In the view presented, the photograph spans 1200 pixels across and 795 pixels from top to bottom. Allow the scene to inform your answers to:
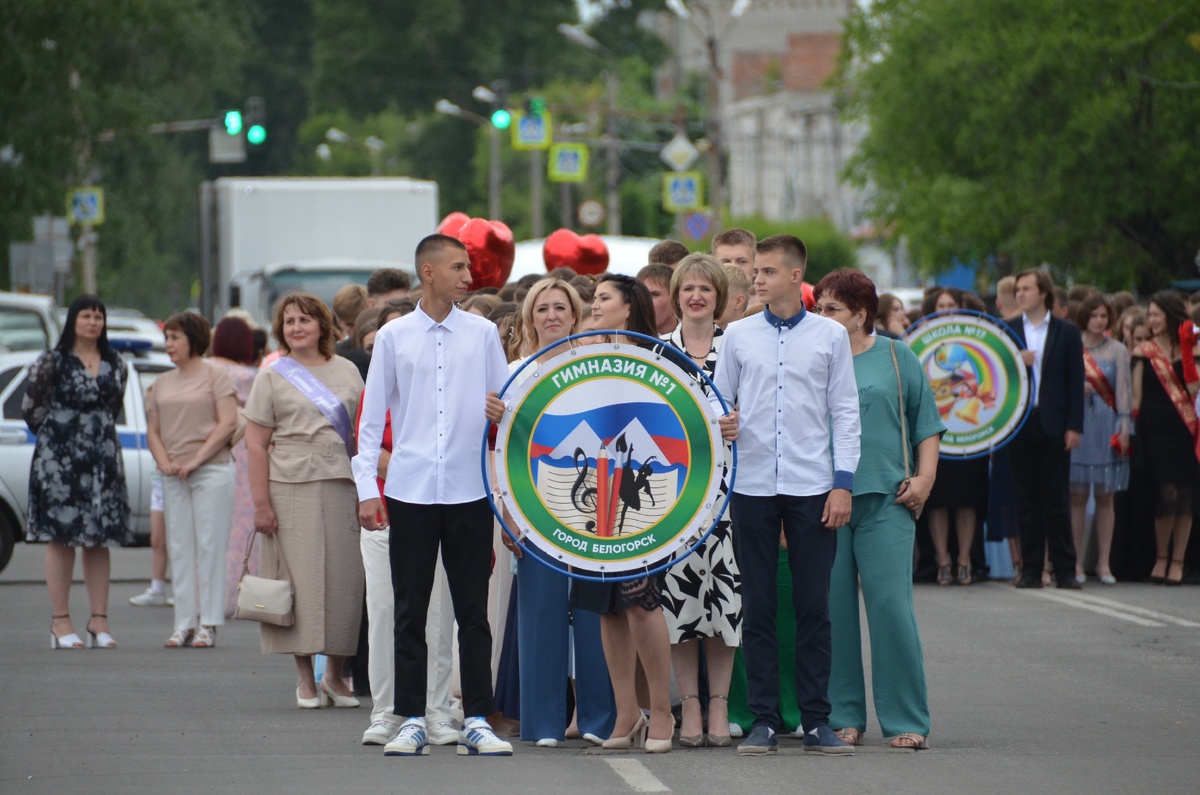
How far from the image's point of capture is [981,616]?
40.2ft

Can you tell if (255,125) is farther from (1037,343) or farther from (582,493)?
(582,493)

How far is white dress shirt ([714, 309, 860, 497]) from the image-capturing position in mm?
7418

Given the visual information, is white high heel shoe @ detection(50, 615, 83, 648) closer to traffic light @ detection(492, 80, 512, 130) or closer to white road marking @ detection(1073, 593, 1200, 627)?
white road marking @ detection(1073, 593, 1200, 627)

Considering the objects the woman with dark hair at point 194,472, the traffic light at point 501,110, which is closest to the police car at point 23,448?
the woman with dark hair at point 194,472

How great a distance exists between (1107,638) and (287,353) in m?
5.49

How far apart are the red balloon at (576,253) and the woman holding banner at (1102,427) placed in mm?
3902

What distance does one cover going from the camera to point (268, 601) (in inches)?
344

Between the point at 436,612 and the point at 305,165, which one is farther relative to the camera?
the point at 305,165

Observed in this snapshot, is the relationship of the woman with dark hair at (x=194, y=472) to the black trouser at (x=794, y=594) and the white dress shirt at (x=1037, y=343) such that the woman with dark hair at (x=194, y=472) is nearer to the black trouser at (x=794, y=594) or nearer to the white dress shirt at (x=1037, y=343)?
the black trouser at (x=794, y=594)

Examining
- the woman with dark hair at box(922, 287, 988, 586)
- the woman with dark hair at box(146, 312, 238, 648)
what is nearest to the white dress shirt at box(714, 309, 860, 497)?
the woman with dark hair at box(146, 312, 238, 648)

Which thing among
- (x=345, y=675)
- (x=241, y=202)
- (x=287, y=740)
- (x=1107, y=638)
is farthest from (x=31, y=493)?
(x=241, y=202)

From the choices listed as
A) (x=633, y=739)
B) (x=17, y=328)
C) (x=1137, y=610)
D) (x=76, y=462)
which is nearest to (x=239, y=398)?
(x=76, y=462)

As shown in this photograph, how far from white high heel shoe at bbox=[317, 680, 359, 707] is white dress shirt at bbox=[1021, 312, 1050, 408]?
6.42m

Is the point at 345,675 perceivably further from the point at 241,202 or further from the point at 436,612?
the point at 241,202
